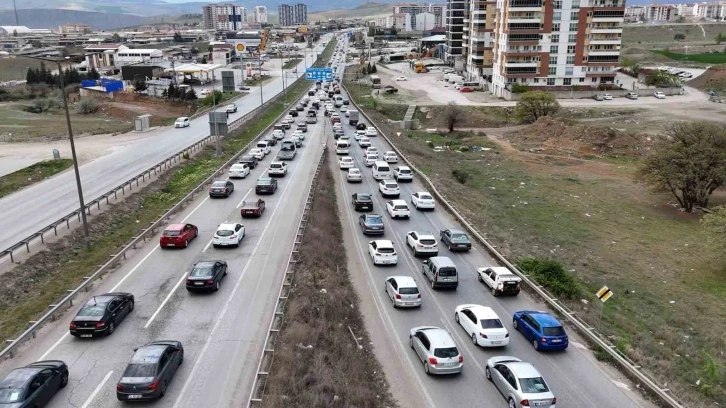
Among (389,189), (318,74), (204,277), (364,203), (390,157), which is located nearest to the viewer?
(204,277)

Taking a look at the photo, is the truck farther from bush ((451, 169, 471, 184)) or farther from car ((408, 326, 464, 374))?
car ((408, 326, 464, 374))

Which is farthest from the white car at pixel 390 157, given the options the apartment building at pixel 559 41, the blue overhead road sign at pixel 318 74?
the apartment building at pixel 559 41

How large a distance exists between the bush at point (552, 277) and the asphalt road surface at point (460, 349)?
153cm

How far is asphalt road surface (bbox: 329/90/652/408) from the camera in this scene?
18078mm

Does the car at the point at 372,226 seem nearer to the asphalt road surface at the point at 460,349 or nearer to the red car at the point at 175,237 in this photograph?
the asphalt road surface at the point at 460,349

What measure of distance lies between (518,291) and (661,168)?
28122 mm

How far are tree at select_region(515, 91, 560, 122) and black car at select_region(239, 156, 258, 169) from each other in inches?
2016

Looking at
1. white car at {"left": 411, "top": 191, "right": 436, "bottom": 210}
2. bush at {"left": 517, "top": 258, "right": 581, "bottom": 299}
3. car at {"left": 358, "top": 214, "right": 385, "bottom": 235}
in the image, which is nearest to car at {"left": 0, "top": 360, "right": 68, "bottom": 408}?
car at {"left": 358, "top": 214, "right": 385, "bottom": 235}

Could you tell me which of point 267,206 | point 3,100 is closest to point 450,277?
point 267,206

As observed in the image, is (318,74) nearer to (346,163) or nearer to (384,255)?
(346,163)

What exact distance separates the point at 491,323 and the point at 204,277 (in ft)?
37.9

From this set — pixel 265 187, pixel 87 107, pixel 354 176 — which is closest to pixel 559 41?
pixel 354 176

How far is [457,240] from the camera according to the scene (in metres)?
31.3

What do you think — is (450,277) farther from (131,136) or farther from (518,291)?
(131,136)
